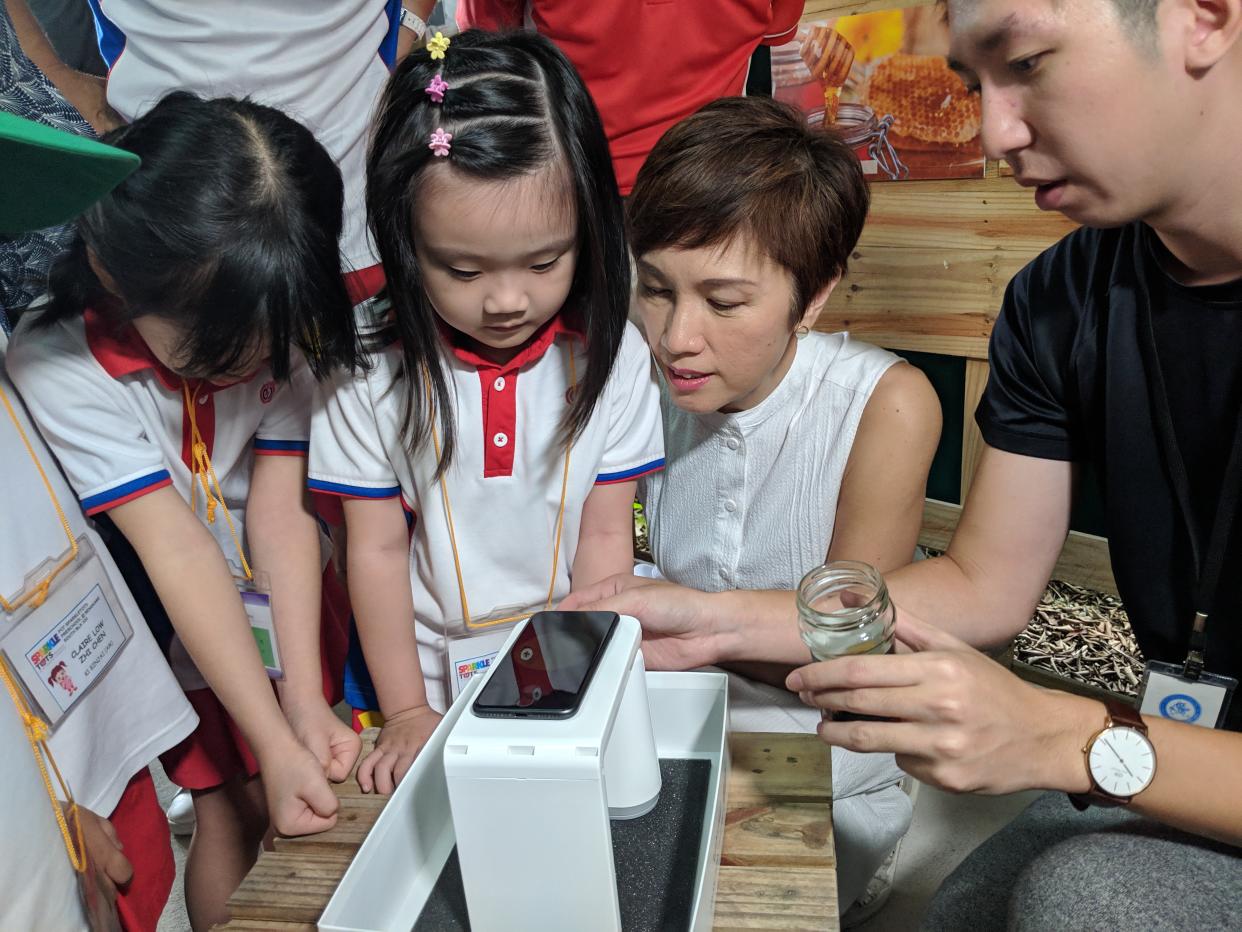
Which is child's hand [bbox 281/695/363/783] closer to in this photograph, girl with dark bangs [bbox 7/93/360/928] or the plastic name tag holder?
girl with dark bangs [bbox 7/93/360/928]

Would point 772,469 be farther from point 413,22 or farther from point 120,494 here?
point 413,22

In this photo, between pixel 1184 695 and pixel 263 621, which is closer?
pixel 1184 695

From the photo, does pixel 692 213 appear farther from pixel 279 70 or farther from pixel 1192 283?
pixel 279 70

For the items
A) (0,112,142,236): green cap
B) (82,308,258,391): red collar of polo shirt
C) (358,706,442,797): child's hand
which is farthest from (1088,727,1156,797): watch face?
(82,308,258,391): red collar of polo shirt

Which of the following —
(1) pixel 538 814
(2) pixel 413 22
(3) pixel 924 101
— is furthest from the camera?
(3) pixel 924 101

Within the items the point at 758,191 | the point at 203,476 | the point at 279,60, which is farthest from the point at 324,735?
the point at 279,60

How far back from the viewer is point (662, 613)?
1.10 m

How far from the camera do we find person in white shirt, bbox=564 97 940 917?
4.04ft

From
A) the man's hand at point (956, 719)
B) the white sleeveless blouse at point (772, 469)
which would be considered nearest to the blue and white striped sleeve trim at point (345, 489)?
the white sleeveless blouse at point (772, 469)

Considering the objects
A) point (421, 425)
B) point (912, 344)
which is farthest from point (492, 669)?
point (912, 344)

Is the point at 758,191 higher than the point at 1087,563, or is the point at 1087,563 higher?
the point at 758,191

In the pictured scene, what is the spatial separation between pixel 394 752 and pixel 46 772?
35 cm

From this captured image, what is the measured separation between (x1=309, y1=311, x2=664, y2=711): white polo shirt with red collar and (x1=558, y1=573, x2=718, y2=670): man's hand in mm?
221

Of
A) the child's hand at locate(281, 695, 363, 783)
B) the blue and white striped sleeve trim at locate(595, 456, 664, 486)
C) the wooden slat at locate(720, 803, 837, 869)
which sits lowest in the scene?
the child's hand at locate(281, 695, 363, 783)
